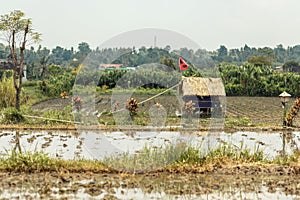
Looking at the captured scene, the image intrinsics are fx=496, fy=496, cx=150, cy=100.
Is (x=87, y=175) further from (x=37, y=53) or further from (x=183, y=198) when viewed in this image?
(x=37, y=53)

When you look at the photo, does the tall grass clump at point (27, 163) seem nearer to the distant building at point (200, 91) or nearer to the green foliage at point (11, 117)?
the green foliage at point (11, 117)

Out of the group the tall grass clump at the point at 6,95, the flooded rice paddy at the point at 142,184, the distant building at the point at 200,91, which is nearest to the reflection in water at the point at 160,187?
the flooded rice paddy at the point at 142,184

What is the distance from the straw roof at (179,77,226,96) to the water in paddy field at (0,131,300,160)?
1.96m

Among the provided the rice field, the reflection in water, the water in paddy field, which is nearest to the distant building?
the rice field

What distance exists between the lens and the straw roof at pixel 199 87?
1296cm

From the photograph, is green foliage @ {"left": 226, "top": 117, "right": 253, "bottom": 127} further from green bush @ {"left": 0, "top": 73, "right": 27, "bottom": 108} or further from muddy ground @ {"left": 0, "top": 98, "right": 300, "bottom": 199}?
green bush @ {"left": 0, "top": 73, "right": 27, "bottom": 108}

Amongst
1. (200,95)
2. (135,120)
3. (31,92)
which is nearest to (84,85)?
(135,120)

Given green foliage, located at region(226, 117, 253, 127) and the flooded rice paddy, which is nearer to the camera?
the flooded rice paddy

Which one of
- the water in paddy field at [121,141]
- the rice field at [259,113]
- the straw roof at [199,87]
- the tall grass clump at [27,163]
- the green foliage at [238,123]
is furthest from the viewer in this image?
the rice field at [259,113]

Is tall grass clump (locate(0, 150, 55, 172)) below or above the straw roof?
below

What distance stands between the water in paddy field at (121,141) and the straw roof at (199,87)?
196 centimetres

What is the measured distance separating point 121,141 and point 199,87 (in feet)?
13.7

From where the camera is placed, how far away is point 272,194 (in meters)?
5.88

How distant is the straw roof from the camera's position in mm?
12961
